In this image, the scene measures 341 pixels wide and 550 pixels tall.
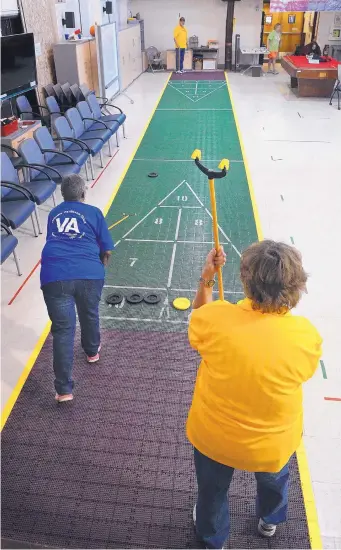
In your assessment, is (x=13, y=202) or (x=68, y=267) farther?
(x=13, y=202)

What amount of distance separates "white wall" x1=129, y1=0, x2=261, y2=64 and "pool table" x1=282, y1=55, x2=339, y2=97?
5.21 meters

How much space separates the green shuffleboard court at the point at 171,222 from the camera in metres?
4.41

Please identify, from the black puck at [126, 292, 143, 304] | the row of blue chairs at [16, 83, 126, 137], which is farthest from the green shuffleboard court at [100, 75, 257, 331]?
the row of blue chairs at [16, 83, 126, 137]

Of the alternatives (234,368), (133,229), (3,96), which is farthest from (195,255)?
(3,96)

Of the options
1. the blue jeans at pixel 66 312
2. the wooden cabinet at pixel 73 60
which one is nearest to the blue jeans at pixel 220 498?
the blue jeans at pixel 66 312

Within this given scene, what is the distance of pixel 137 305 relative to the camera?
14.3 ft

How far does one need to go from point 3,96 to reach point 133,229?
11.6 feet

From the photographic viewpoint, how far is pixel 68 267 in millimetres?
3049

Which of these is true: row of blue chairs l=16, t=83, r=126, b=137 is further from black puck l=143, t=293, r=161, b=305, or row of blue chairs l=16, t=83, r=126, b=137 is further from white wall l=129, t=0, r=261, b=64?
white wall l=129, t=0, r=261, b=64

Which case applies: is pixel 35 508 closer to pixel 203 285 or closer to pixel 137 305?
pixel 203 285

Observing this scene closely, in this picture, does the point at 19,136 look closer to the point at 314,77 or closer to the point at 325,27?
the point at 314,77

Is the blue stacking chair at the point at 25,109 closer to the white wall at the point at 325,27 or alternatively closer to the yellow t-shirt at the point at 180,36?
the yellow t-shirt at the point at 180,36

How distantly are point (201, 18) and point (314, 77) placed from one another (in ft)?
22.7

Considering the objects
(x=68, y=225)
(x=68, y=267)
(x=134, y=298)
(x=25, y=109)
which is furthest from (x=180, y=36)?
(x=68, y=267)
